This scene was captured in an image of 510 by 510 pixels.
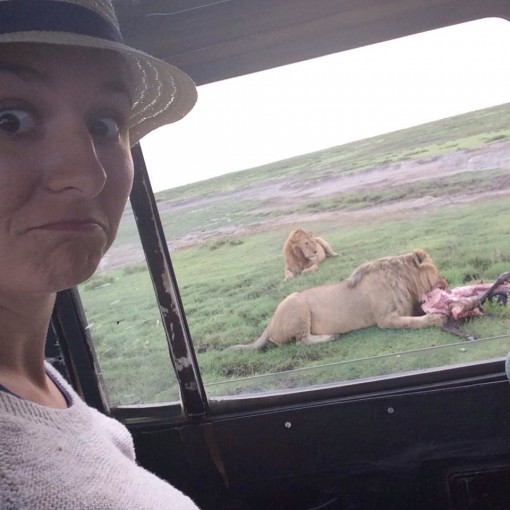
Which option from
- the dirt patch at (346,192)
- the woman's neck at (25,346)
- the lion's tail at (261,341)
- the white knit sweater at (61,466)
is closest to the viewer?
the white knit sweater at (61,466)

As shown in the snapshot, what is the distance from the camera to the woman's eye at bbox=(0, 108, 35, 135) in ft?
2.63

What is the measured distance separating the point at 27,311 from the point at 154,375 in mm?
1228

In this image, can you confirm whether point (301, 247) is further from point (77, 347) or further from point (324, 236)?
point (77, 347)

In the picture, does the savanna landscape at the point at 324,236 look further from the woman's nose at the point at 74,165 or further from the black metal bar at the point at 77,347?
the woman's nose at the point at 74,165

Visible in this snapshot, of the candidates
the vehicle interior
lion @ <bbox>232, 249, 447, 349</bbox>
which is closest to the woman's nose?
the vehicle interior

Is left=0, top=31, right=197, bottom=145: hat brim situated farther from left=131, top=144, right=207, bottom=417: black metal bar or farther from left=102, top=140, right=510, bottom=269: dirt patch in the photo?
left=102, top=140, right=510, bottom=269: dirt patch

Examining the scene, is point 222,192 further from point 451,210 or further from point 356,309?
point 451,210

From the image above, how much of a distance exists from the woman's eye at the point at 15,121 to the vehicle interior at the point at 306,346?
1009 mm

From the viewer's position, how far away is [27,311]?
0.94m

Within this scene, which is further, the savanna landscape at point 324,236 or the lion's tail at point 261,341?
the lion's tail at point 261,341

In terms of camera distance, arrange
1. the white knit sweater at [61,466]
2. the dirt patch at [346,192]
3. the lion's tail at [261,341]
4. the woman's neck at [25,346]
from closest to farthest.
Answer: the white knit sweater at [61,466] < the woman's neck at [25,346] < the dirt patch at [346,192] < the lion's tail at [261,341]

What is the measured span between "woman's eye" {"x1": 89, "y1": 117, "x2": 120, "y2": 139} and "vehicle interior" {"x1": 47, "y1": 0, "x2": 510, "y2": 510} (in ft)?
2.75

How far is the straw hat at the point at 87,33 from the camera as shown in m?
Result: 0.78

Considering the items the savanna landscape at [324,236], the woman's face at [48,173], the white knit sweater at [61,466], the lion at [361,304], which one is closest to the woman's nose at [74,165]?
the woman's face at [48,173]
